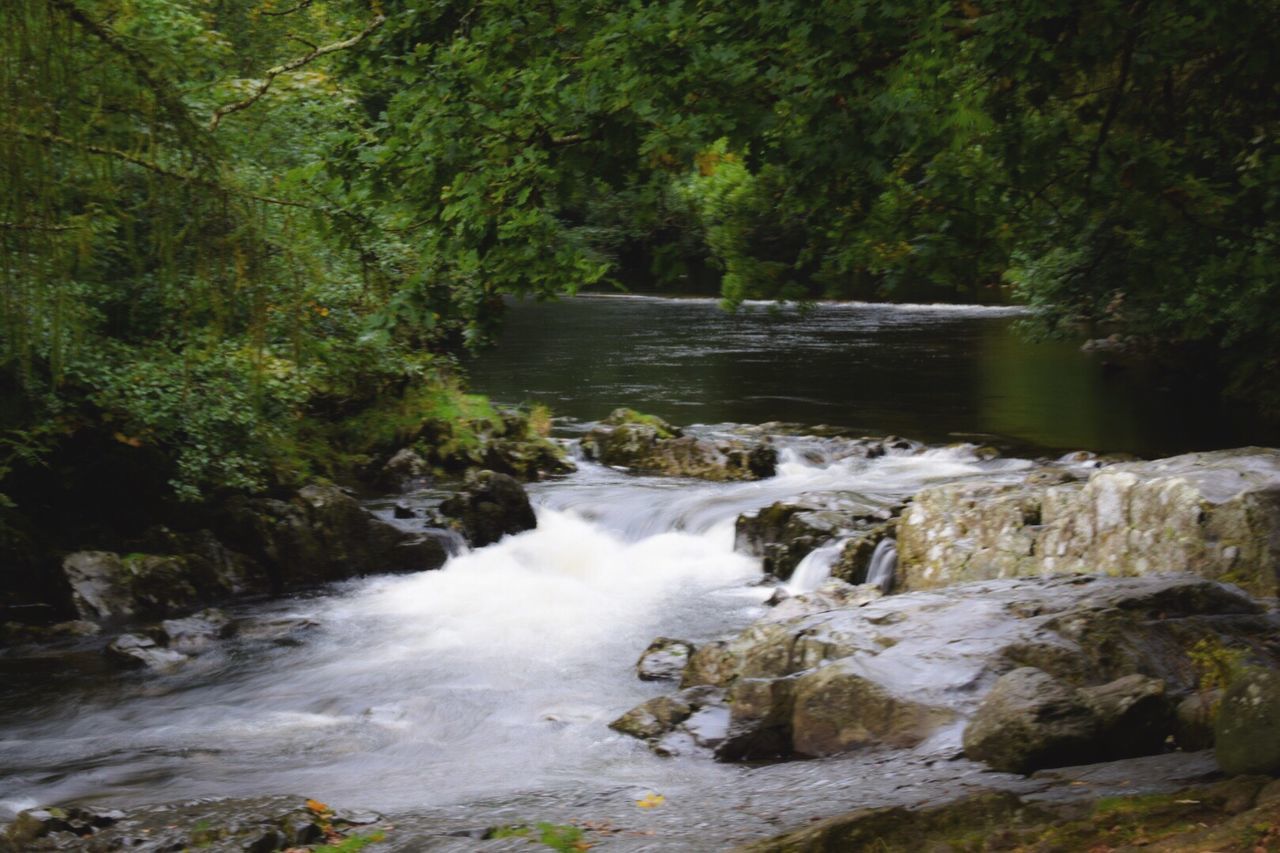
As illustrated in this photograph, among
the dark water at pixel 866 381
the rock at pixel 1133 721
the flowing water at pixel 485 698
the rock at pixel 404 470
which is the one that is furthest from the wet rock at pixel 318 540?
the rock at pixel 1133 721

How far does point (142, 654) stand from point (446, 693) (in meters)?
3.06

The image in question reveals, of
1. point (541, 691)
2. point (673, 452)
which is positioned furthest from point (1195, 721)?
point (673, 452)

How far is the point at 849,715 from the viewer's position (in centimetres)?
766

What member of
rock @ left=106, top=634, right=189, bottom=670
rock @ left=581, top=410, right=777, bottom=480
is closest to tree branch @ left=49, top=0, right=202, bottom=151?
rock @ left=106, top=634, right=189, bottom=670

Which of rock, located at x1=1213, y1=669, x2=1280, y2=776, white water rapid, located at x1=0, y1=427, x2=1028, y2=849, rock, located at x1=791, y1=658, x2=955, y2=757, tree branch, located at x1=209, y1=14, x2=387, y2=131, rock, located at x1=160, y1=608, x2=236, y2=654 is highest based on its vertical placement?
tree branch, located at x1=209, y1=14, x2=387, y2=131

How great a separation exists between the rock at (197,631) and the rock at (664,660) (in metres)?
4.42

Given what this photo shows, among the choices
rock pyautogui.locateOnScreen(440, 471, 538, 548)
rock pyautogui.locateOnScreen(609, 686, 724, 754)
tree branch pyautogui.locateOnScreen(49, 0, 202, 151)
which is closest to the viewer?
tree branch pyautogui.locateOnScreen(49, 0, 202, 151)

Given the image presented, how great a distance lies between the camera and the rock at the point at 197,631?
39.0ft

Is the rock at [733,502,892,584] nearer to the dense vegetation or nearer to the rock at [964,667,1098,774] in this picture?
the dense vegetation

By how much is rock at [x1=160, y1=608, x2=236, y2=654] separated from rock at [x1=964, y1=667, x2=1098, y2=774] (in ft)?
26.6

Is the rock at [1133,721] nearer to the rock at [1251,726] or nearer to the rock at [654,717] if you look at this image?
the rock at [1251,726]

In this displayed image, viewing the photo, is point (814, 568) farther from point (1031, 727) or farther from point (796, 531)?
point (1031, 727)

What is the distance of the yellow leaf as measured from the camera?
7.06 m

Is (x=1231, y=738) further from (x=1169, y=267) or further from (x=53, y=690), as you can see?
(x=53, y=690)
